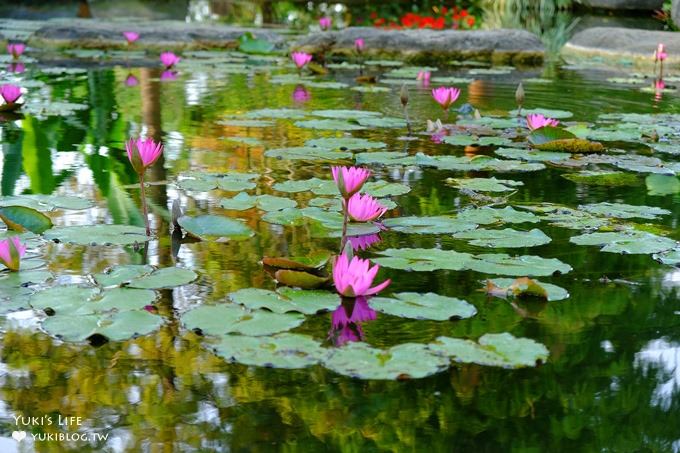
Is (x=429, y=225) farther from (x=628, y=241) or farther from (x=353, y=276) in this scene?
(x=353, y=276)

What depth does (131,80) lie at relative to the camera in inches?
221

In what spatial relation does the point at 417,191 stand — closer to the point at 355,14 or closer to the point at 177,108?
the point at 177,108

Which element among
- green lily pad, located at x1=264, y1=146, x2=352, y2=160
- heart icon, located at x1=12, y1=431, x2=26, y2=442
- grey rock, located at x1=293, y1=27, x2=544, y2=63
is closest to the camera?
heart icon, located at x1=12, y1=431, x2=26, y2=442

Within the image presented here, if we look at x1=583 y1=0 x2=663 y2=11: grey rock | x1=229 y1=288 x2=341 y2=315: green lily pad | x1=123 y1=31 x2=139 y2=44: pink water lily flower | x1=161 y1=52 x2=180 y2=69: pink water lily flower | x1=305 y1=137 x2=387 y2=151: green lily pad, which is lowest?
x1=229 y1=288 x2=341 y2=315: green lily pad

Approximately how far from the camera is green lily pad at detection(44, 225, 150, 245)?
Result: 7.09ft

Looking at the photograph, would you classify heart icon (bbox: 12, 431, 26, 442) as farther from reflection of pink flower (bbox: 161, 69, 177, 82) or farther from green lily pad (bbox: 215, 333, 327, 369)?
reflection of pink flower (bbox: 161, 69, 177, 82)

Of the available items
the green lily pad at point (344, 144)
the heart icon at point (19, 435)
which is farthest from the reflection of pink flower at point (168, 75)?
the heart icon at point (19, 435)

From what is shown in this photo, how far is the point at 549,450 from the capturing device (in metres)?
1.27

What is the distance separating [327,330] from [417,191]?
3.96 feet

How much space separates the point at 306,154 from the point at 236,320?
5.57 ft

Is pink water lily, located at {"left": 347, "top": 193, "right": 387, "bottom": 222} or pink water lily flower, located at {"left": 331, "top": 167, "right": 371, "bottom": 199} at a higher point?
pink water lily flower, located at {"left": 331, "top": 167, "right": 371, "bottom": 199}

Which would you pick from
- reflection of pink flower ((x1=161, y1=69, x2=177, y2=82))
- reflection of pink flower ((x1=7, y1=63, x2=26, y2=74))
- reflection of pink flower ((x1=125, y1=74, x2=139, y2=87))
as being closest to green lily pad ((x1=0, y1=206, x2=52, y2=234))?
reflection of pink flower ((x1=125, y1=74, x2=139, y2=87))

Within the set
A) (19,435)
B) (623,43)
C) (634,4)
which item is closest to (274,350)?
(19,435)

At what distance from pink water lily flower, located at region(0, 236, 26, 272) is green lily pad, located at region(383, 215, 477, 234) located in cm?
93
